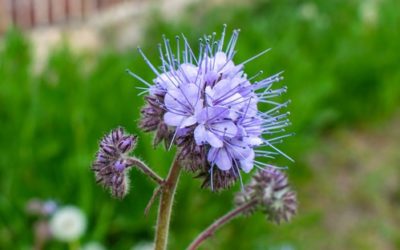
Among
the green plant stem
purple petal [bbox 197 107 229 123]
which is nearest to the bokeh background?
the green plant stem

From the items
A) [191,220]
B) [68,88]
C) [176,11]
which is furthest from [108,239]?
[176,11]

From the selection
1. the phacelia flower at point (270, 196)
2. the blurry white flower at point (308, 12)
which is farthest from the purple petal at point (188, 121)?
the blurry white flower at point (308, 12)

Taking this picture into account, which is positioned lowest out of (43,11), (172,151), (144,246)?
(144,246)

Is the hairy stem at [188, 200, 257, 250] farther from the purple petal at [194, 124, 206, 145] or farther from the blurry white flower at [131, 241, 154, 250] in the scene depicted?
the blurry white flower at [131, 241, 154, 250]

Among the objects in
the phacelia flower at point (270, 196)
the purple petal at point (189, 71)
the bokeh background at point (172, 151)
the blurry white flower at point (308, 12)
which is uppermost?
the blurry white flower at point (308, 12)

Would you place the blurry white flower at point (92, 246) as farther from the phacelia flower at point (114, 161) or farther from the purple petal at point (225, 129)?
the purple petal at point (225, 129)

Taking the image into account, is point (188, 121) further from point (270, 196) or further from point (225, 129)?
point (270, 196)

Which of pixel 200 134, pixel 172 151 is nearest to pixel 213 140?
pixel 200 134
